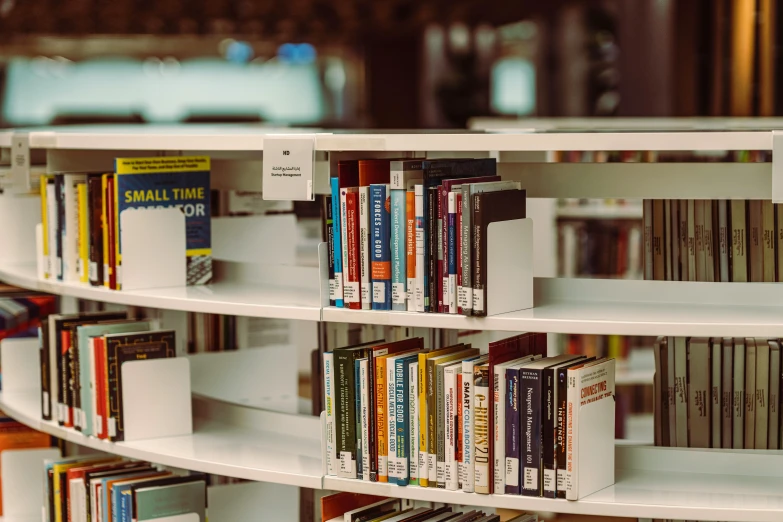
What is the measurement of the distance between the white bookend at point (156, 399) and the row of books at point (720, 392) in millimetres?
1231

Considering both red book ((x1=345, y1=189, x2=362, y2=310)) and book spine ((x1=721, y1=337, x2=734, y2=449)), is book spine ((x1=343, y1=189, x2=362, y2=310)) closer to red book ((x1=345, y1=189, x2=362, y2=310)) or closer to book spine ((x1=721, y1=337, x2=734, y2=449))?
red book ((x1=345, y1=189, x2=362, y2=310))

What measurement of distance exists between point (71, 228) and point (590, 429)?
1533mm

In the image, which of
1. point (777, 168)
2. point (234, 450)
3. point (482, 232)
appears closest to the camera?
point (777, 168)

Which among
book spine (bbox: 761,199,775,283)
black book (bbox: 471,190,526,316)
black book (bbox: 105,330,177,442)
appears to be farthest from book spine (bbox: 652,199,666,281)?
black book (bbox: 105,330,177,442)

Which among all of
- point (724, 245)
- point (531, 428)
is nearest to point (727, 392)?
point (724, 245)

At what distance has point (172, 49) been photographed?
12680 millimetres

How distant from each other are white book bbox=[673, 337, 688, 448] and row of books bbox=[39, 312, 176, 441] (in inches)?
50.9

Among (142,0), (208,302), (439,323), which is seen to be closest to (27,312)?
(208,302)

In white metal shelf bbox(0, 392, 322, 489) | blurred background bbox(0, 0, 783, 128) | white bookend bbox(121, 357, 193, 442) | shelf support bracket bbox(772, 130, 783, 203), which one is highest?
blurred background bbox(0, 0, 783, 128)

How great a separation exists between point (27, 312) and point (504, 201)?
6.58 feet

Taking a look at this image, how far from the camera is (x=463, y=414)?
241cm

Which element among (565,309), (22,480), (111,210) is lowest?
(22,480)

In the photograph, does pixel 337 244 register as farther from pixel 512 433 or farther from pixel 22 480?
pixel 22 480

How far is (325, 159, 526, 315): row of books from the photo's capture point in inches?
92.7
